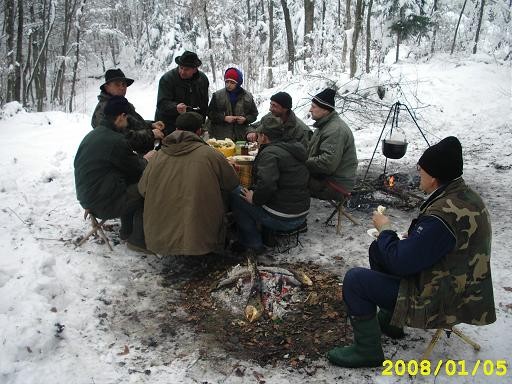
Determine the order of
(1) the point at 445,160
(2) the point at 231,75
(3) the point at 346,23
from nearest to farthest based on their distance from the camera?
(1) the point at 445,160, (2) the point at 231,75, (3) the point at 346,23

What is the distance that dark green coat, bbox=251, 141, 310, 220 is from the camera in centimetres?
435

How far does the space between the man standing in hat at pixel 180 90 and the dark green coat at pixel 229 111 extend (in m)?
0.27

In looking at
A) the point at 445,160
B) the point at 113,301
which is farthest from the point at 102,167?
the point at 445,160

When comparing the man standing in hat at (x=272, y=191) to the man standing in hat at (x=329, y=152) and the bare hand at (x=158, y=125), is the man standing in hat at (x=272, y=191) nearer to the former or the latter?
the man standing in hat at (x=329, y=152)

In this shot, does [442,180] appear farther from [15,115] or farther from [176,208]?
[15,115]

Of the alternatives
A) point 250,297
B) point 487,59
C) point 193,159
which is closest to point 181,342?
point 250,297

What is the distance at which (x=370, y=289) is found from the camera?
2.82m

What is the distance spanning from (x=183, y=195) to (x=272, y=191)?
39.8 inches

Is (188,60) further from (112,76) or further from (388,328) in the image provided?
(388,328)

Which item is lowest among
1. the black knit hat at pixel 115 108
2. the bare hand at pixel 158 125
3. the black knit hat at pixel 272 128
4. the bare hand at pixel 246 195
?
the bare hand at pixel 246 195

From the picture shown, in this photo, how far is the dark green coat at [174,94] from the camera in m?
6.26

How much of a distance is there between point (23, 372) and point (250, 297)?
75.8 inches

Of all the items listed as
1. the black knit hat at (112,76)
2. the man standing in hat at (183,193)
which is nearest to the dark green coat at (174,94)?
the black knit hat at (112,76)

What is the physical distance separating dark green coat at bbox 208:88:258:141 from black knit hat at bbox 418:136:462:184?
4.35m
